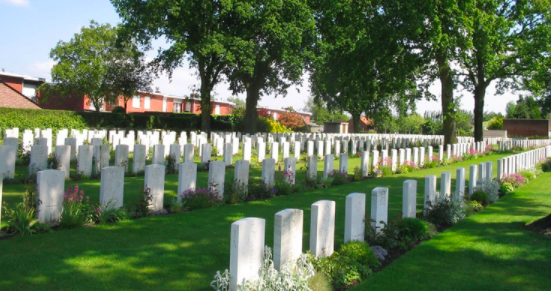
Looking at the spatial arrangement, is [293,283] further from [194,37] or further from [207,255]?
[194,37]

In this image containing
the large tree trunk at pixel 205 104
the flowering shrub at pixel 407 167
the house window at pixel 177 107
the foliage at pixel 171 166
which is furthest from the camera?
the house window at pixel 177 107

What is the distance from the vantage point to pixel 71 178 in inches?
430

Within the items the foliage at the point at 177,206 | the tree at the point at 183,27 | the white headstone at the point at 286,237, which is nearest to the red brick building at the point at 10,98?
the tree at the point at 183,27

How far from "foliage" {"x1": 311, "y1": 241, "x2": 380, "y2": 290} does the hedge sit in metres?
21.4

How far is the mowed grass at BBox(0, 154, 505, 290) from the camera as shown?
4605mm

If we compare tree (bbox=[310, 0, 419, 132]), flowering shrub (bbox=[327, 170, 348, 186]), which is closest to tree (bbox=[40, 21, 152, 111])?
tree (bbox=[310, 0, 419, 132])

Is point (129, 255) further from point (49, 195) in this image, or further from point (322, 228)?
point (322, 228)

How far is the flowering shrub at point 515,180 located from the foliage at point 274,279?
9.35 metres

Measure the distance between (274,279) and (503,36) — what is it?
21981 millimetres

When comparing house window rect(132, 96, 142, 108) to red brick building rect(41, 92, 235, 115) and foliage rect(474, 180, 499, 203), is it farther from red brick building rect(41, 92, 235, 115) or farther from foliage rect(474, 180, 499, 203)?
foliage rect(474, 180, 499, 203)

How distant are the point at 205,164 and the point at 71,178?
3.95 meters

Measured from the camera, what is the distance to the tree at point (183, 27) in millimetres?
23812

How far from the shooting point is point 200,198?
8430 millimetres

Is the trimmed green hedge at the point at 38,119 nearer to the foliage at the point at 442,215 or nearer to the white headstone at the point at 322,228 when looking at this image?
the foliage at the point at 442,215
